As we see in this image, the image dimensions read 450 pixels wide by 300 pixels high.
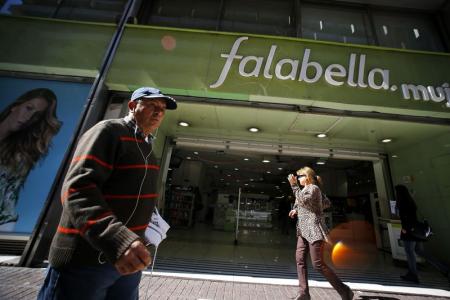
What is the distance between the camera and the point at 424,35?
6.13m

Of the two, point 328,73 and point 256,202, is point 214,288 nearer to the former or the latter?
point 328,73

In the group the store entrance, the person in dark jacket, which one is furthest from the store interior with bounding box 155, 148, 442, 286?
the person in dark jacket

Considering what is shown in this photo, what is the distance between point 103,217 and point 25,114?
5294 millimetres

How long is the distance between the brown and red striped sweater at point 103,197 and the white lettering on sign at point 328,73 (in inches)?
143

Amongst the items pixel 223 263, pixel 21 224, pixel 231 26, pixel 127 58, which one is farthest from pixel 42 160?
pixel 231 26

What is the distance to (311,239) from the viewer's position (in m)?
2.63

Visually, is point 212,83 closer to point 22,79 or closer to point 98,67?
point 98,67

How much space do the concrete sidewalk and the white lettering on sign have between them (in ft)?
11.4

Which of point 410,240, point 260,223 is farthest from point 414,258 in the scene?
point 260,223

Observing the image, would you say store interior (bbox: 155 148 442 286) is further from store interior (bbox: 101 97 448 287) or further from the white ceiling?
the white ceiling

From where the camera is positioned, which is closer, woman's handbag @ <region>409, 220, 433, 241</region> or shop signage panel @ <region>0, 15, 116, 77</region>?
woman's handbag @ <region>409, 220, 433, 241</region>

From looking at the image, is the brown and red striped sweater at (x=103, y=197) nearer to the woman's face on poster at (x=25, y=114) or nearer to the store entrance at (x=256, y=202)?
the woman's face on poster at (x=25, y=114)

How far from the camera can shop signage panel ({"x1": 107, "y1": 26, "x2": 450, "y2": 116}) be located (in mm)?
4500

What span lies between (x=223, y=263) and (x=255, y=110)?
128 inches
